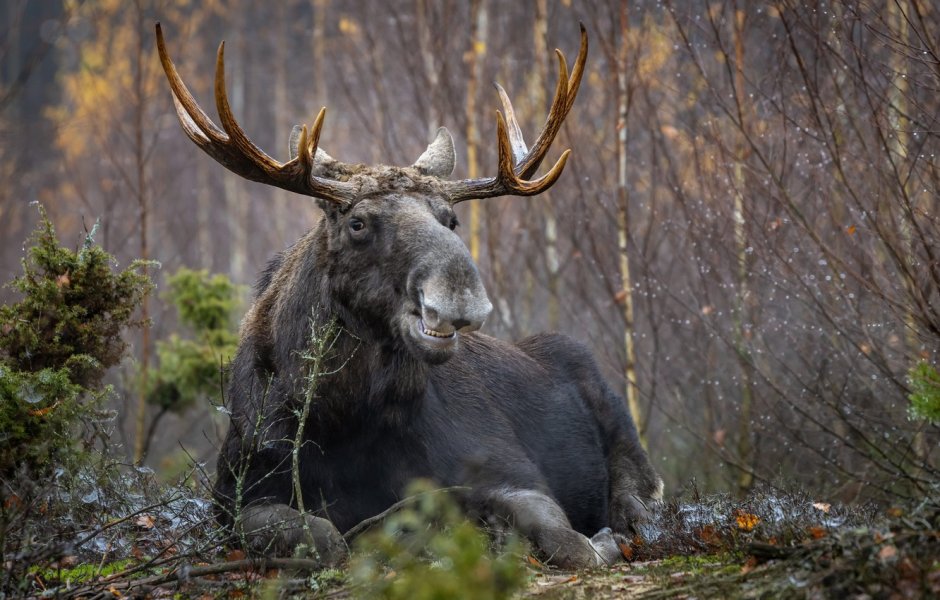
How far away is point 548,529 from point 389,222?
186 centimetres

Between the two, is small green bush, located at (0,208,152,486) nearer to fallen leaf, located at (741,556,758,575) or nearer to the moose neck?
the moose neck

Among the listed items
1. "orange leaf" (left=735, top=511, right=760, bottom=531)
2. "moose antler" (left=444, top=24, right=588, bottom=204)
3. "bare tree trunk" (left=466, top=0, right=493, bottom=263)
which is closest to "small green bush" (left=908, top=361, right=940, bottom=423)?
"orange leaf" (left=735, top=511, right=760, bottom=531)

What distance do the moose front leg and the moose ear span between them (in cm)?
206

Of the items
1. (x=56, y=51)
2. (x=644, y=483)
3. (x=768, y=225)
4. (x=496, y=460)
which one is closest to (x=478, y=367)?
(x=496, y=460)

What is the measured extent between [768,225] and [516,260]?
683 cm

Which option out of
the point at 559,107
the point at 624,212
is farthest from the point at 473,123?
the point at 559,107

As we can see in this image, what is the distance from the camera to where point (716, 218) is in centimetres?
877

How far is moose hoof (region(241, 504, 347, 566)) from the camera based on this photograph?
5102 millimetres

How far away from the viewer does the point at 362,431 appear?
5.77 metres

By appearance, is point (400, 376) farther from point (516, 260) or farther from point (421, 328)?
point (516, 260)

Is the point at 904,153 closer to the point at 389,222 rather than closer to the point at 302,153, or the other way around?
the point at 389,222

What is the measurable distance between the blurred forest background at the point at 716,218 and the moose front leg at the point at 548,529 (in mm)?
1660

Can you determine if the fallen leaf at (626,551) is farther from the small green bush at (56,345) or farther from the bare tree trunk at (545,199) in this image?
the bare tree trunk at (545,199)

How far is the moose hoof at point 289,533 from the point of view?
510cm
